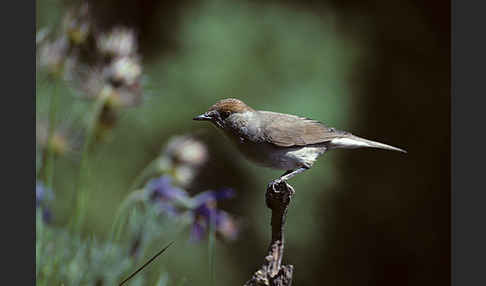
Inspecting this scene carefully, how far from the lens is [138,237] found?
1.90m

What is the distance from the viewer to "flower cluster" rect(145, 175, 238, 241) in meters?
1.81

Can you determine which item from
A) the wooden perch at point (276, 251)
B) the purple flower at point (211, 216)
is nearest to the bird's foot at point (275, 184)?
the wooden perch at point (276, 251)

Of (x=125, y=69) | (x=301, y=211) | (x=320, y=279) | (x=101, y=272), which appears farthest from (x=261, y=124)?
(x=320, y=279)

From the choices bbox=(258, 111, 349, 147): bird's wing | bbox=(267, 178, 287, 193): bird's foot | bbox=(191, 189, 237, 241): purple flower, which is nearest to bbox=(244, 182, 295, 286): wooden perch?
bbox=(267, 178, 287, 193): bird's foot

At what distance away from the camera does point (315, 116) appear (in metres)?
2.12

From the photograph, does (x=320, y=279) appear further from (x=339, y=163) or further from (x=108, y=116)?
(x=108, y=116)

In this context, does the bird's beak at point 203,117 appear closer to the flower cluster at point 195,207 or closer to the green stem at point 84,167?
the flower cluster at point 195,207

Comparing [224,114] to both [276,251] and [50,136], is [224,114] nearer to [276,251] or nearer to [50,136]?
[276,251]

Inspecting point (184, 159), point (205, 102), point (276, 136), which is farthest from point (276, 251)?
point (205, 102)

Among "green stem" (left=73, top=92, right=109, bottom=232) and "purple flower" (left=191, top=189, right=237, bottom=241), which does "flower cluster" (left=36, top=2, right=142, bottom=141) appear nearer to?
"green stem" (left=73, top=92, right=109, bottom=232)

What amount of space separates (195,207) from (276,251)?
0.43 metres

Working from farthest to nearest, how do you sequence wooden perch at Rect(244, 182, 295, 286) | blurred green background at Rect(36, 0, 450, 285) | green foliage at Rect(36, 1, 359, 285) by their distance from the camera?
blurred green background at Rect(36, 0, 450, 285) < green foliage at Rect(36, 1, 359, 285) < wooden perch at Rect(244, 182, 295, 286)

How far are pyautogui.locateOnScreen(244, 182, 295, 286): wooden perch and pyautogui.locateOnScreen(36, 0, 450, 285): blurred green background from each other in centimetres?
66

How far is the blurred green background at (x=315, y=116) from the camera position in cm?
222
